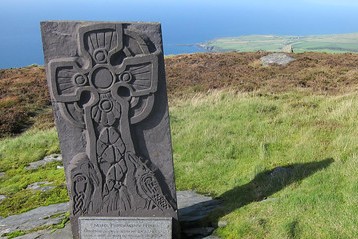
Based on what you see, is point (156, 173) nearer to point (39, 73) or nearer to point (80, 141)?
point (80, 141)

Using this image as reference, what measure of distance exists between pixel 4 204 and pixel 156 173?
4271mm

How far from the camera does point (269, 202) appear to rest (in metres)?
6.63

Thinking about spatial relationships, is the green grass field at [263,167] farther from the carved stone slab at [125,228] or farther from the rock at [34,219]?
the carved stone slab at [125,228]

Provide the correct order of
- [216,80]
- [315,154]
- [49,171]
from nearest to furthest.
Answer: [315,154] < [49,171] < [216,80]

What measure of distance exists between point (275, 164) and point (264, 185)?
4.21 feet

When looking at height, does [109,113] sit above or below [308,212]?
above

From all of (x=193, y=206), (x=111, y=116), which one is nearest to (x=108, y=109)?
(x=111, y=116)

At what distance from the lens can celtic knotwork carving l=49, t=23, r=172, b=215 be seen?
227 inches

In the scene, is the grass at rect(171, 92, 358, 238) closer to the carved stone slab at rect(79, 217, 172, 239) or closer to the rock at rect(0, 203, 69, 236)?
the carved stone slab at rect(79, 217, 172, 239)

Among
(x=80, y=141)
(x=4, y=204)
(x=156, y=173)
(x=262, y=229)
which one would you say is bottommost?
(x=4, y=204)

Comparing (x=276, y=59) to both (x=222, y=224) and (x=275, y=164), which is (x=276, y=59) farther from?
(x=222, y=224)

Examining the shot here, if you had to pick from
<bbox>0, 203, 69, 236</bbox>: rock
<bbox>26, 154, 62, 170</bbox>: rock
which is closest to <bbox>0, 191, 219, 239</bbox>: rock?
<bbox>0, 203, 69, 236</bbox>: rock

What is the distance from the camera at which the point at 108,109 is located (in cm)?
609

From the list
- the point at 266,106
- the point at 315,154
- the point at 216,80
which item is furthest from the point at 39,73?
the point at 315,154
